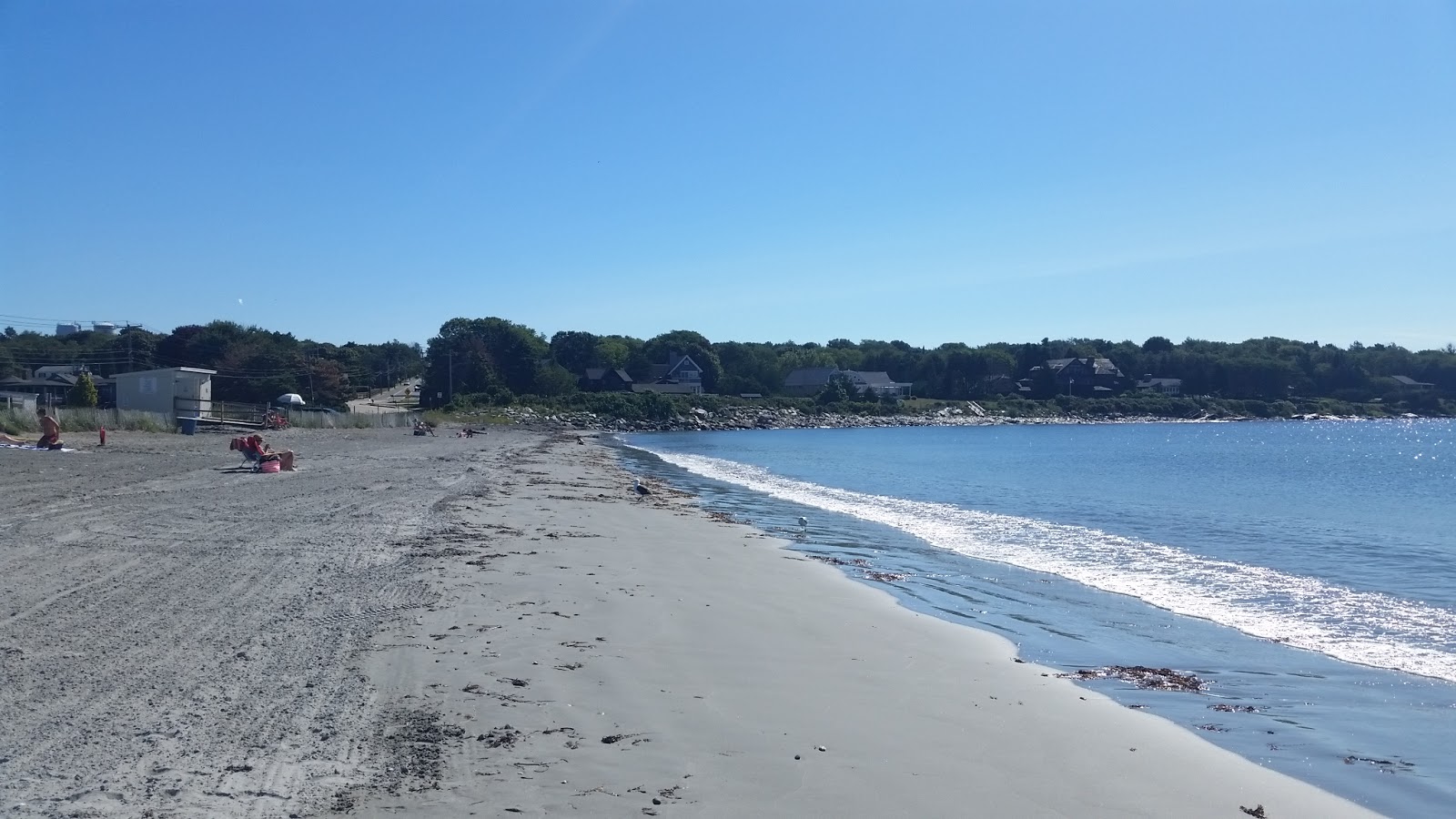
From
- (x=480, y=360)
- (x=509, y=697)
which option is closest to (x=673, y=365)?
(x=480, y=360)

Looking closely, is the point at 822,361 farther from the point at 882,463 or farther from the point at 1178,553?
the point at 1178,553

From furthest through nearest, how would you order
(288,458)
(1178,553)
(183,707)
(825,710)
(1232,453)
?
1. (1232,453)
2. (288,458)
3. (1178,553)
4. (825,710)
5. (183,707)

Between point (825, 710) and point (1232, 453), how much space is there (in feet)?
179

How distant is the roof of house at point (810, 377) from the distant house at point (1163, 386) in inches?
1635

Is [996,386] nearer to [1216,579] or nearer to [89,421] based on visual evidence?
[89,421]

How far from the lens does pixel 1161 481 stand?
32719 mm

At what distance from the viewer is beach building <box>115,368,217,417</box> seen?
4475cm

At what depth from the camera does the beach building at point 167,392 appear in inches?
1762

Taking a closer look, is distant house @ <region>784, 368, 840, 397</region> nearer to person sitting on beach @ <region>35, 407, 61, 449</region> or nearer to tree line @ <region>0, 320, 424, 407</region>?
tree line @ <region>0, 320, 424, 407</region>

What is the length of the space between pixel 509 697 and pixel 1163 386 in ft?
448

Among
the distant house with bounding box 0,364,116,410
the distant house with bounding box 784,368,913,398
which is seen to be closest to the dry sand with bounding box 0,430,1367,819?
the distant house with bounding box 0,364,116,410

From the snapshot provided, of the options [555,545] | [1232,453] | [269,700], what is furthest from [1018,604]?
[1232,453]

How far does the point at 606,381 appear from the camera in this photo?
110m

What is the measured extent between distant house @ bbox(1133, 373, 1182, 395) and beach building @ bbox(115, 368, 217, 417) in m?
116
